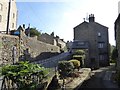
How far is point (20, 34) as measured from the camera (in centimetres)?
3625

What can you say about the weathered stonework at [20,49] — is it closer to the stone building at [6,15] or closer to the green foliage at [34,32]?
the stone building at [6,15]

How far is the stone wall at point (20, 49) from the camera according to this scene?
3247cm

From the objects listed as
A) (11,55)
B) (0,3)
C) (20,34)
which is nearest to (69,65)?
(11,55)

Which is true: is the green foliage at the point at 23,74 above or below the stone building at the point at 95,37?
below

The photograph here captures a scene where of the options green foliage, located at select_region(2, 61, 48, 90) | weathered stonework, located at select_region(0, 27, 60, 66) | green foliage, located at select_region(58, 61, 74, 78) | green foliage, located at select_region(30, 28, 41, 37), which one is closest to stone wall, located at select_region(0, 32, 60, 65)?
weathered stonework, located at select_region(0, 27, 60, 66)

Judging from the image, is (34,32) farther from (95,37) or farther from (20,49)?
(20,49)

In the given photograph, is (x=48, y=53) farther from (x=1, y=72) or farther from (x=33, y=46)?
(x=1, y=72)

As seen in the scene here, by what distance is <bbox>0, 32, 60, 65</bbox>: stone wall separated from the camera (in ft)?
107

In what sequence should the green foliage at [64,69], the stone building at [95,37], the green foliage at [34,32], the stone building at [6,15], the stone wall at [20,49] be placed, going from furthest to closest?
the green foliage at [34,32]
the stone building at [6,15]
the stone building at [95,37]
the stone wall at [20,49]
the green foliage at [64,69]

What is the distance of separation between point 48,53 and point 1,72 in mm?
29446

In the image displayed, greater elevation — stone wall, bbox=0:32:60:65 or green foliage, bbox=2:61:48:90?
stone wall, bbox=0:32:60:65

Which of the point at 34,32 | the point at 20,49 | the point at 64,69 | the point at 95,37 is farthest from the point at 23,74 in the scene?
the point at 34,32

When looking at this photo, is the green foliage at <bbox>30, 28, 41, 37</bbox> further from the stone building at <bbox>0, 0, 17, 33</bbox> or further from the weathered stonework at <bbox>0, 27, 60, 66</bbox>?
the weathered stonework at <bbox>0, 27, 60, 66</bbox>

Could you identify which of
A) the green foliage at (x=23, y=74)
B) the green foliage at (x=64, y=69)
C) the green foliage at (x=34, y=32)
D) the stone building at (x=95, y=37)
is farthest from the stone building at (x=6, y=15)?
the green foliage at (x=23, y=74)
